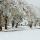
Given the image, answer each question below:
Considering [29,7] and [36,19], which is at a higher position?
[29,7]

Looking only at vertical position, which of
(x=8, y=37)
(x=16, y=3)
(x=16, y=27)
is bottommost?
(x=8, y=37)

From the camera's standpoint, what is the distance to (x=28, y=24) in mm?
2039

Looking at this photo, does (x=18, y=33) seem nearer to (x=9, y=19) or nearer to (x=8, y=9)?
(x=9, y=19)

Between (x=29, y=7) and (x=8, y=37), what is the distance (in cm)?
49

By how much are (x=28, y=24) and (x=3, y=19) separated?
34cm

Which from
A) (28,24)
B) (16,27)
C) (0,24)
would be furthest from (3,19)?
(28,24)

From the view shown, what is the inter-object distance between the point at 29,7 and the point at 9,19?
12.3 inches

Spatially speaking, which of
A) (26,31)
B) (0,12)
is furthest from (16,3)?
(26,31)

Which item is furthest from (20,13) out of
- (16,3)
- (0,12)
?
(0,12)

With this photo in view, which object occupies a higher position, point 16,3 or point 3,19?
point 16,3

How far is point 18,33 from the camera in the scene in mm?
2037

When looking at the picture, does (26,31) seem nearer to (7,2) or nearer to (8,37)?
(8,37)

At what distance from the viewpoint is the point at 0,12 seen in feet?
6.68

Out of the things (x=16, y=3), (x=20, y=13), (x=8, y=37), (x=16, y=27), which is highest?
(x=16, y=3)
